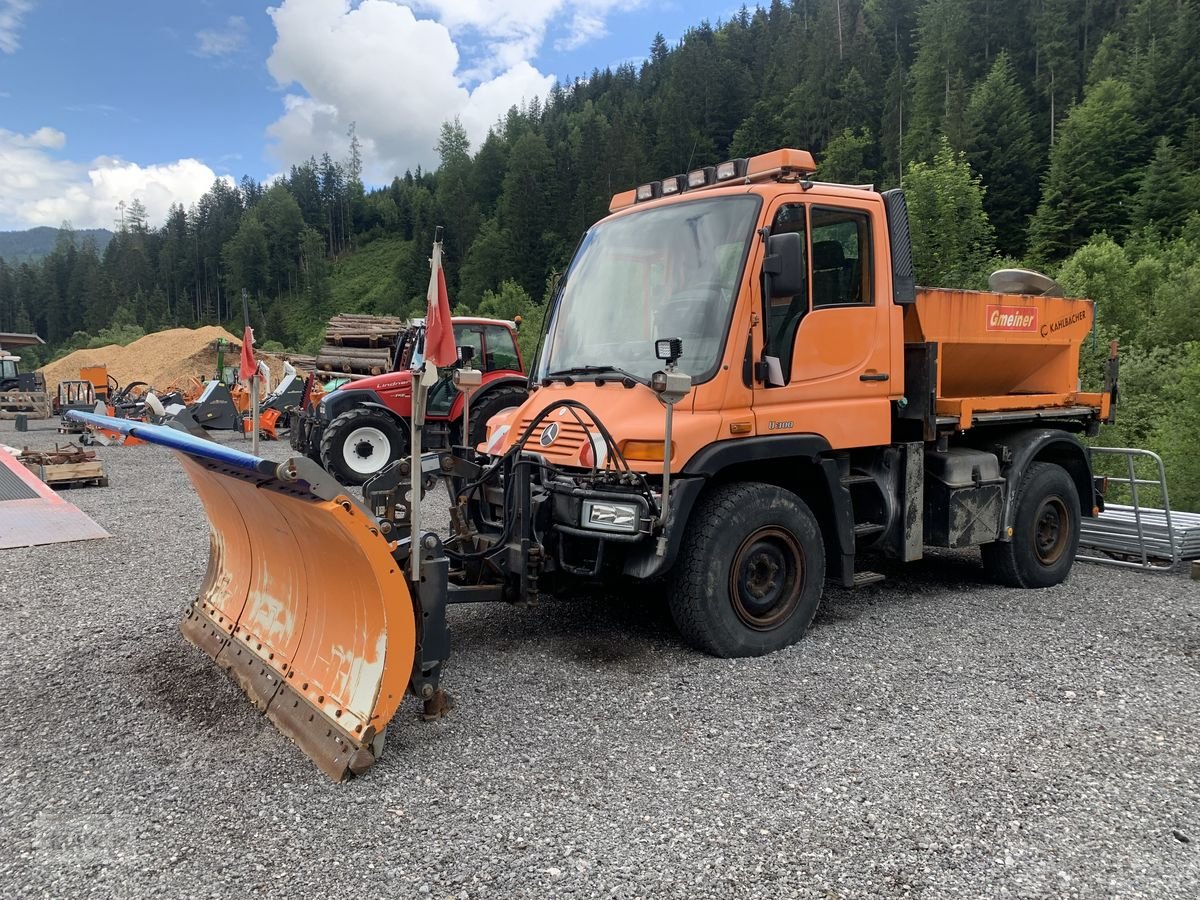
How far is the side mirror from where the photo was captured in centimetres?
458

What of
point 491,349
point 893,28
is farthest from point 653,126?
point 491,349

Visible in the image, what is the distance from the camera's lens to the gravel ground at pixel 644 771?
280cm

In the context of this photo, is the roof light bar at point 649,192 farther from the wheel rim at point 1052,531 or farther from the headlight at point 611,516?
the wheel rim at point 1052,531

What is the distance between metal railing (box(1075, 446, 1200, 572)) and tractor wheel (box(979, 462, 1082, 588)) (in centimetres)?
70

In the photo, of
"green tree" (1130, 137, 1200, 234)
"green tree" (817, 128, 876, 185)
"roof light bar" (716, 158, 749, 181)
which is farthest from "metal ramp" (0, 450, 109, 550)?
"green tree" (817, 128, 876, 185)

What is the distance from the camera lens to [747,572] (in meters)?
4.85

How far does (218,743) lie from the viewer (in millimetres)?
3746

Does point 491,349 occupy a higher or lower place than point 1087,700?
higher

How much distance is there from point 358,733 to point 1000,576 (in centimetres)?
536

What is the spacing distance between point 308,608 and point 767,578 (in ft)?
8.59

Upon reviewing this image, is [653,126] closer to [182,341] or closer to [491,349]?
[182,341]

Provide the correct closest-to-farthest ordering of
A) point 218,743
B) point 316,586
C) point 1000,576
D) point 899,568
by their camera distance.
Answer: point 218,743 < point 316,586 < point 1000,576 < point 899,568

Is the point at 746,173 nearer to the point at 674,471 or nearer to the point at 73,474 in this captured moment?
the point at 674,471

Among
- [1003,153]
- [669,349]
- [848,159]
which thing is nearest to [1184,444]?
[669,349]
